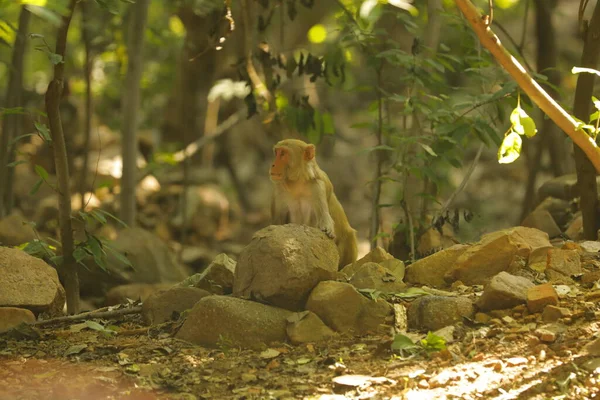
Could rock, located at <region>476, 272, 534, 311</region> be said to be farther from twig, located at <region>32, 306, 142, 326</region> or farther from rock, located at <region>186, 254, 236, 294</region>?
twig, located at <region>32, 306, 142, 326</region>

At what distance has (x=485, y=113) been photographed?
6758 mm

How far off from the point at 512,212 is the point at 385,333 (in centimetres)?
1180

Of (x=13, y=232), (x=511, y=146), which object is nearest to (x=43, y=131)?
(x=13, y=232)

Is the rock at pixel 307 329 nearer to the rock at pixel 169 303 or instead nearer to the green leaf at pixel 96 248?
the rock at pixel 169 303

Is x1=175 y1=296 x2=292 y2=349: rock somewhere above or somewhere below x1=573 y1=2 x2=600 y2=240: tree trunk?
below

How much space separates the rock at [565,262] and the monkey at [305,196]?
5.55 feet

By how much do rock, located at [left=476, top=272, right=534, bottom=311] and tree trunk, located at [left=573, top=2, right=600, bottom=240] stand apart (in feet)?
5.09

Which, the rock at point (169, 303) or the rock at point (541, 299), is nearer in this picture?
the rock at point (541, 299)

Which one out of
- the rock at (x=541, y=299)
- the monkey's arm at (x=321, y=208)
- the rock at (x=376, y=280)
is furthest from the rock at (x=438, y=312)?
the monkey's arm at (x=321, y=208)

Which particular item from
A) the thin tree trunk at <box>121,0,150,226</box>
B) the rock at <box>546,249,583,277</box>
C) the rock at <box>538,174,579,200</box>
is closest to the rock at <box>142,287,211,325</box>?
the rock at <box>546,249,583,277</box>

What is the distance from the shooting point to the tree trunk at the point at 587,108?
5770 millimetres

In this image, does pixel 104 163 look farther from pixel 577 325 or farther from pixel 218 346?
pixel 577 325

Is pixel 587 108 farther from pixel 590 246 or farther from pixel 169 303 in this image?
pixel 169 303

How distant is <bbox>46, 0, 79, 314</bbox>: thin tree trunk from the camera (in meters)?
5.31
